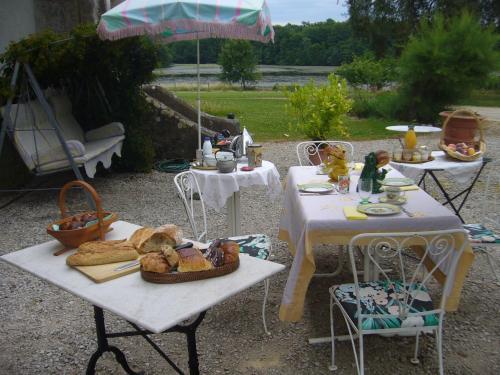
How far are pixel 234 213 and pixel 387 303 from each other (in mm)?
1833

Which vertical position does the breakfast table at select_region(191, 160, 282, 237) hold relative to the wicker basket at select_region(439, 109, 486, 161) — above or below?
Result: below

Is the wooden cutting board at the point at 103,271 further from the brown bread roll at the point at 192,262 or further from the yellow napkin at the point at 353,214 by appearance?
the yellow napkin at the point at 353,214

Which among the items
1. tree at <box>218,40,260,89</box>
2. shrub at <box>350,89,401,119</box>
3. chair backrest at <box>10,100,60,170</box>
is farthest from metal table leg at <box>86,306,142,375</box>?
tree at <box>218,40,260,89</box>

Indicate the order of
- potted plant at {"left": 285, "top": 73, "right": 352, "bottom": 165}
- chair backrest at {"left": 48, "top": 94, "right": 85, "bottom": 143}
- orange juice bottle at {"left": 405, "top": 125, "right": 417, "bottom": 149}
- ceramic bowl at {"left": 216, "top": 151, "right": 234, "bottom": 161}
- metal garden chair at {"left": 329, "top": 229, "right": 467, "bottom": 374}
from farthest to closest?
chair backrest at {"left": 48, "top": 94, "right": 85, "bottom": 143}, potted plant at {"left": 285, "top": 73, "right": 352, "bottom": 165}, orange juice bottle at {"left": 405, "top": 125, "right": 417, "bottom": 149}, ceramic bowl at {"left": 216, "top": 151, "right": 234, "bottom": 161}, metal garden chair at {"left": 329, "top": 229, "right": 467, "bottom": 374}

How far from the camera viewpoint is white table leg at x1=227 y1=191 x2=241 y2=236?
3.96 m

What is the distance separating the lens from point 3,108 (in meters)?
5.61

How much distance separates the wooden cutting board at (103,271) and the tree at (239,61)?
3681cm

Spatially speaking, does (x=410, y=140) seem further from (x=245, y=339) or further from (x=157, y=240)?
(x=157, y=240)

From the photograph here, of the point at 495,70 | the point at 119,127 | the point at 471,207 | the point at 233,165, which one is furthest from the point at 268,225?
the point at 495,70

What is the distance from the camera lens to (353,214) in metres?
2.70

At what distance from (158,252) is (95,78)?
539cm

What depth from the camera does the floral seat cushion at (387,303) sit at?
7.52ft

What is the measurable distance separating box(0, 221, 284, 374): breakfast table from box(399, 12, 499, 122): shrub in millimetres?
10842

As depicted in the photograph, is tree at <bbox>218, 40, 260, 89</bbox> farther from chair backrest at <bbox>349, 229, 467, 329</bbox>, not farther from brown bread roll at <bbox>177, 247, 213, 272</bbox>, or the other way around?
brown bread roll at <bbox>177, 247, 213, 272</bbox>
